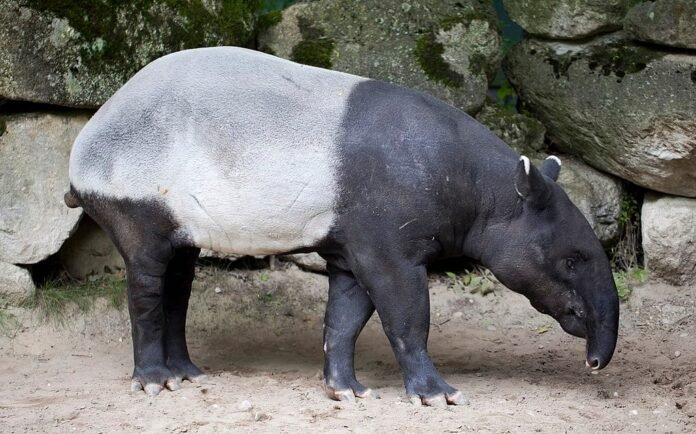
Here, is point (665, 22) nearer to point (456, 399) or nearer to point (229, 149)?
point (456, 399)

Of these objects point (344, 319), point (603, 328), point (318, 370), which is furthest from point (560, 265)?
point (318, 370)

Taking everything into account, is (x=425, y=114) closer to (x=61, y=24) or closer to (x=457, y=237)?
(x=457, y=237)

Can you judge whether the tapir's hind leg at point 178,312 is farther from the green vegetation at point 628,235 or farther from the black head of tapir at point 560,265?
the green vegetation at point 628,235

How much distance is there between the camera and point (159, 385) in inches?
240

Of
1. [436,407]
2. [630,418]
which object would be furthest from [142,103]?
[630,418]

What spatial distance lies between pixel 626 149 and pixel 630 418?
8.27ft

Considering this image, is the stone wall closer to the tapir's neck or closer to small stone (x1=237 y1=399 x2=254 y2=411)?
the tapir's neck

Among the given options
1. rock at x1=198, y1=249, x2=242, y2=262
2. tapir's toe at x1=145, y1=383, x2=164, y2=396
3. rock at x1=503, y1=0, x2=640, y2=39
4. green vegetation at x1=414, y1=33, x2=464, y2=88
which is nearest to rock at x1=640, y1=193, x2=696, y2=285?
rock at x1=503, y1=0, x2=640, y2=39

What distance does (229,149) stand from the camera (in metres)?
5.72

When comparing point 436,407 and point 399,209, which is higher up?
point 399,209

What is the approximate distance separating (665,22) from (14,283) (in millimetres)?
4550

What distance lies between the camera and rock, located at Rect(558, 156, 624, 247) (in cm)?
786

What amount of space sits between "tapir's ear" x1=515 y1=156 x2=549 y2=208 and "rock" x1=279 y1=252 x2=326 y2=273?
2349 millimetres

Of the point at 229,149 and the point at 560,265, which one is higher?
the point at 229,149
